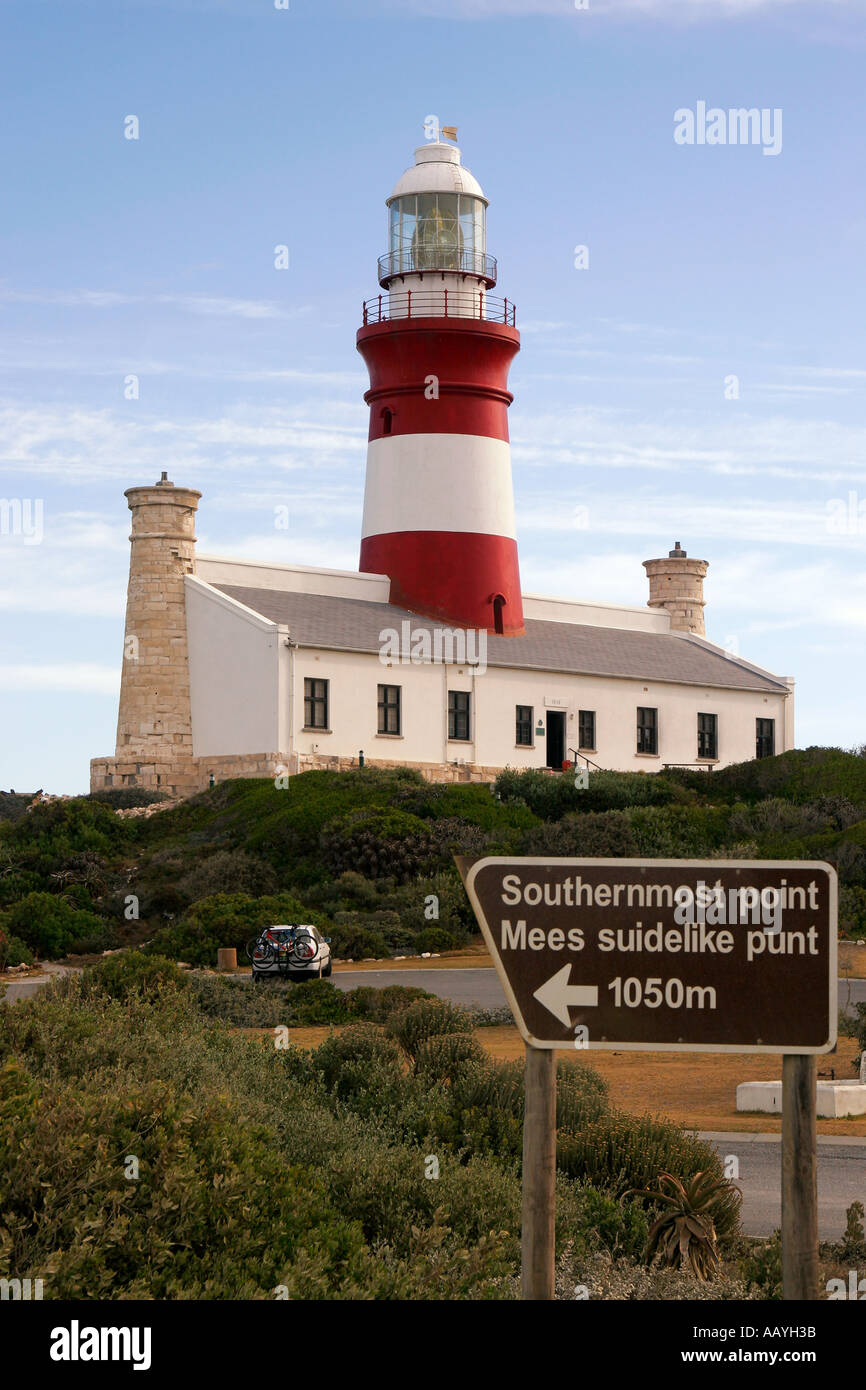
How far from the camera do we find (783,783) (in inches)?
1625

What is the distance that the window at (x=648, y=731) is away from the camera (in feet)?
149

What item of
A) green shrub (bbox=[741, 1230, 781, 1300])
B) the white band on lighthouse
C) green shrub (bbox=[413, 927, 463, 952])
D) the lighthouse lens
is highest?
the lighthouse lens

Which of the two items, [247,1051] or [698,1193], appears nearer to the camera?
[698,1193]

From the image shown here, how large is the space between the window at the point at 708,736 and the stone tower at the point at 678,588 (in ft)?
20.0

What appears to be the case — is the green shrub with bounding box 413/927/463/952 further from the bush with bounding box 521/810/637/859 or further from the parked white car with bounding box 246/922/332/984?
the parked white car with bounding box 246/922/332/984

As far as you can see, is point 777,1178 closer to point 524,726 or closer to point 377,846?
point 377,846

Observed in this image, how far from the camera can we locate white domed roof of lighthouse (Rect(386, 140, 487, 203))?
42.3 m

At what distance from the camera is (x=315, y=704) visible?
3897 centimetres

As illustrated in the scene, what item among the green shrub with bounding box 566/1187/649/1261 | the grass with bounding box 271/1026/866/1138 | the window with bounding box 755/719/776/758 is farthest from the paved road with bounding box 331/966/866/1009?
the window with bounding box 755/719/776/758

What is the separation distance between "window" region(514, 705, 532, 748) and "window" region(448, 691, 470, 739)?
167 cm

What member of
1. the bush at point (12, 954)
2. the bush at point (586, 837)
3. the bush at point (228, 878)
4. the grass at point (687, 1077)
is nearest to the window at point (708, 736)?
the bush at point (586, 837)

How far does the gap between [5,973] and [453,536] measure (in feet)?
61.7
